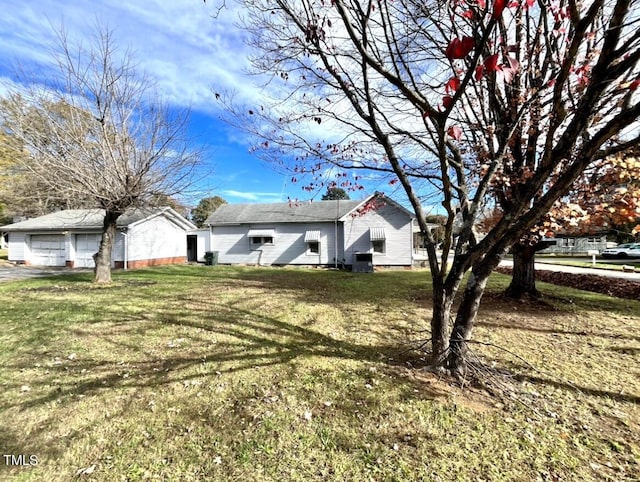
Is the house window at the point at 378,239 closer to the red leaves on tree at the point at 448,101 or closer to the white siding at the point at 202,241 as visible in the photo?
the white siding at the point at 202,241

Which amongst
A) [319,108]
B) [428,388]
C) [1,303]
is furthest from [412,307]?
[1,303]

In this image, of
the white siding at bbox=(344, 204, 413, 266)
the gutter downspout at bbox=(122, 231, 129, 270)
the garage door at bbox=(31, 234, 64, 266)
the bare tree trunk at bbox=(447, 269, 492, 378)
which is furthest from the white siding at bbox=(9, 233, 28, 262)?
the bare tree trunk at bbox=(447, 269, 492, 378)

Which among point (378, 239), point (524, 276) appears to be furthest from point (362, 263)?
point (524, 276)

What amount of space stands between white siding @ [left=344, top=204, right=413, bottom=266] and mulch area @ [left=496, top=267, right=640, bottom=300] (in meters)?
7.56

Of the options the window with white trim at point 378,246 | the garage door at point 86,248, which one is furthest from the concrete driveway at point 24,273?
the window with white trim at point 378,246

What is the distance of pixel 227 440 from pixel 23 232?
89.0 ft

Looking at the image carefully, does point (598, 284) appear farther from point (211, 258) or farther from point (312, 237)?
point (211, 258)

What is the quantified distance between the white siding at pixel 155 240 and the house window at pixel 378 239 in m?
14.8

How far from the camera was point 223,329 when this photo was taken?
614 centimetres

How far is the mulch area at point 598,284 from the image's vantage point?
32.5 ft

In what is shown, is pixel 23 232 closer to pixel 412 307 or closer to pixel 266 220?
pixel 266 220

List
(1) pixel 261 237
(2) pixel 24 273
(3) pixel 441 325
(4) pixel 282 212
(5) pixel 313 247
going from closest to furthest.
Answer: (3) pixel 441 325, (2) pixel 24 273, (5) pixel 313 247, (1) pixel 261 237, (4) pixel 282 212

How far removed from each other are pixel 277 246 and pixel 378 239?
7364 mm

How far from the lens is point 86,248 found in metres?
20.1
